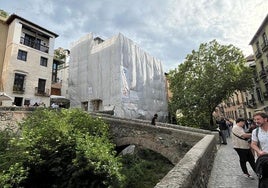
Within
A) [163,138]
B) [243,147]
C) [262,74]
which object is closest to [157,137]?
[163,138]

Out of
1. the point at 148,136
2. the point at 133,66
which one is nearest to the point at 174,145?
the point at 148,136

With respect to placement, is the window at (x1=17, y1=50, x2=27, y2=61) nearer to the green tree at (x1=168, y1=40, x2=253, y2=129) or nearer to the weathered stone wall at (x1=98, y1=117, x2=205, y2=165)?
the weathered stone wall at (x1=98, y1=117, x2=205, y2=165)

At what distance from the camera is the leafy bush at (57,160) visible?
23.5 ft

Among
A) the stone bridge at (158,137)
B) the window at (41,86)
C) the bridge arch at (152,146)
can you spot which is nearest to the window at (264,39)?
the stone bridge at (158,137)

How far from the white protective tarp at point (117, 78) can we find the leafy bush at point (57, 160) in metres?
9.04

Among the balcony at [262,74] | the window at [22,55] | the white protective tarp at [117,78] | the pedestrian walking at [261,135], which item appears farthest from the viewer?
the balcony at [262,74]

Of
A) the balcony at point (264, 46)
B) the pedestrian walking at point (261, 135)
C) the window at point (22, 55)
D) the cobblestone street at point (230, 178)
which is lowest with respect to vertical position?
the cobblestone street at point (230, 178)

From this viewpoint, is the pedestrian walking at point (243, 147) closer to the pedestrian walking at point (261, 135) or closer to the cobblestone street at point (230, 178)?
the cobblestone street at point (230, 178)

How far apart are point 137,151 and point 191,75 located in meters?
11.9

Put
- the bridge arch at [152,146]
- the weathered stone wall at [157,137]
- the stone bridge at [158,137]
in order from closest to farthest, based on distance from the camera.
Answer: the stone bridge at [158,137], the weathered stone wall at [157,137], the bridge arch at [152,146]

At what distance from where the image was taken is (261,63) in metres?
25.7

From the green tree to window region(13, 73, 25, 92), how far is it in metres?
16.7

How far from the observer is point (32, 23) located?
2212 cm

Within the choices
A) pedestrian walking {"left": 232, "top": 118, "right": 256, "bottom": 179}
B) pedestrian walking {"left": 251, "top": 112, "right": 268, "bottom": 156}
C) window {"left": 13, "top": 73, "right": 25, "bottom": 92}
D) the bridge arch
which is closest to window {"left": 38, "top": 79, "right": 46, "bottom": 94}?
window {"left": 13, "top": 73, "right": 25, "bottom": 92}
